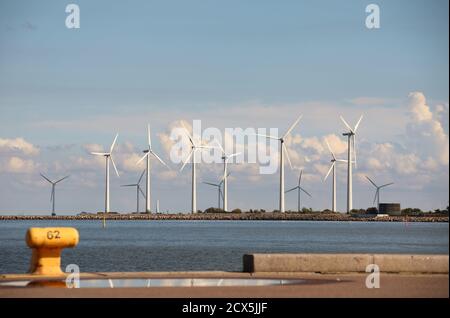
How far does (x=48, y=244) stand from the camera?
2484 centimetres

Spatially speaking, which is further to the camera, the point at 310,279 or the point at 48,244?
the point at 48,244

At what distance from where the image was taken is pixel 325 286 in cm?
2166

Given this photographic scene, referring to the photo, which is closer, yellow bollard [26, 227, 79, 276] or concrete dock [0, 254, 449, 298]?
concrete dock [0, 254, 449, 298]

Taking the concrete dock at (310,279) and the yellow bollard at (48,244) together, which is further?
the yellow bollard at (48,244)

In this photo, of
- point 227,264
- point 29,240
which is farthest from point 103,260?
point 29,240

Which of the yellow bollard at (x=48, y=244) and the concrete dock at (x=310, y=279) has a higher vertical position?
the yellow bollard at (x=48, y=244)

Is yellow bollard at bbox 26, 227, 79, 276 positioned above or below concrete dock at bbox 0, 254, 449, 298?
above

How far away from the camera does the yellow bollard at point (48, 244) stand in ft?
80.9

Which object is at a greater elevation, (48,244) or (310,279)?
(48,244)

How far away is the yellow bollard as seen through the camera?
2466 cm
